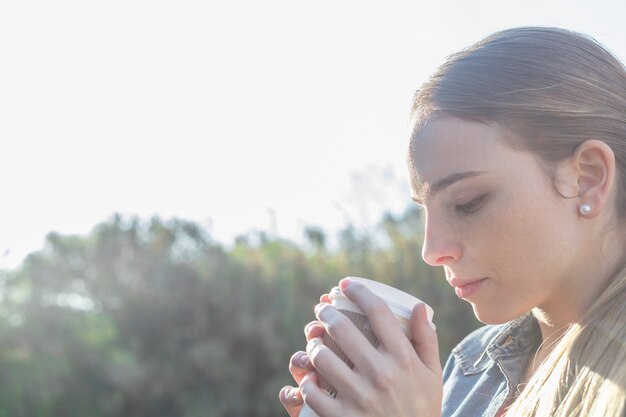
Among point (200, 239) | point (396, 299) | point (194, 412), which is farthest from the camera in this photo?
point (200, 239)

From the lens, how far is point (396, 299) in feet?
5.24

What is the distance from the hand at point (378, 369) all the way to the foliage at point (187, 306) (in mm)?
4041

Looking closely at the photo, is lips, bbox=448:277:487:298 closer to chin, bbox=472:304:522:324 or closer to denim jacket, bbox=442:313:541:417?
chin, bbox=472:304:522:324

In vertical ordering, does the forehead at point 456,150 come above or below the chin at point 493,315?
above

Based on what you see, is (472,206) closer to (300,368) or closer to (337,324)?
(337,324)

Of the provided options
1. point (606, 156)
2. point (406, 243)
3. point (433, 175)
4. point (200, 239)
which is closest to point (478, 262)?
point (433, 175)

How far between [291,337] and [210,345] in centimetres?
63

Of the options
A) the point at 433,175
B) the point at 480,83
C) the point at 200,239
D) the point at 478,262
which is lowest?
the point at 478,262

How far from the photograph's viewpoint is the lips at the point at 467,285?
1752 millimetres

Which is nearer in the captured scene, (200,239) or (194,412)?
(194,412)

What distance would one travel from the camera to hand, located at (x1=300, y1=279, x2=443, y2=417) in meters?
1.52

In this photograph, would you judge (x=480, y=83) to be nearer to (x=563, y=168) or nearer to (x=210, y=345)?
(x=563, y=168)

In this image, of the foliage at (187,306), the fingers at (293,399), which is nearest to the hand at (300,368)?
the fingers at (293,399)

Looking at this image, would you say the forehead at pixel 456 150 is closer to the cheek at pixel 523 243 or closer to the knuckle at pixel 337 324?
the cheek at pixel 523 243
